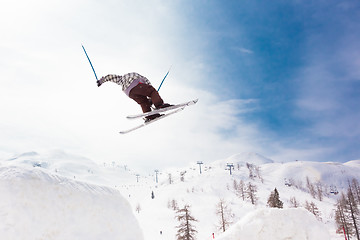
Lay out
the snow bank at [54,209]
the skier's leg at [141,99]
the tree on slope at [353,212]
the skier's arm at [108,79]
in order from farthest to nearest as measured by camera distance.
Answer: the tree on slope at [353,212], the skier's arm at [108,79], the skier's leg at [141,99], the snow bank at [54,209]

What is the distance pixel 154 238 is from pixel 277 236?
3585 cm

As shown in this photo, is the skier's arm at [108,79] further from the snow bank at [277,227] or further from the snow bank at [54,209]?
the snow bank at [277,227]

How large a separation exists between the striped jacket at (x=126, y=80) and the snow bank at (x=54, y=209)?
323 cm

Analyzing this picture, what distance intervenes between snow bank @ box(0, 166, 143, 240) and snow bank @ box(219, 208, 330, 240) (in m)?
4.04

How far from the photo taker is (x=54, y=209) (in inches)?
236

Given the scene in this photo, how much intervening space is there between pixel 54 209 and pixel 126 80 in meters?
4.13

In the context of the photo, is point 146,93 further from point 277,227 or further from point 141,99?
point 277,227

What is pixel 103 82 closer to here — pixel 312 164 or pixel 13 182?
pixel 13 182

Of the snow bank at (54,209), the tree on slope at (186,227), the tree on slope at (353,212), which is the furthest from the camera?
the tree on slope at (353,212)

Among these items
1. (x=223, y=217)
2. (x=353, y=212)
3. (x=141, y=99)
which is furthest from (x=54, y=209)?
(x=353, y=212)

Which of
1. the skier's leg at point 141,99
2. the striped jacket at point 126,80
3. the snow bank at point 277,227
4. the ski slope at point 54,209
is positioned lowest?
the snow bank at point 277,227

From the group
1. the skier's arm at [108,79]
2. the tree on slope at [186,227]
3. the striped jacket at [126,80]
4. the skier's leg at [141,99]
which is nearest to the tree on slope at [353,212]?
the tree on slope at [186,227]

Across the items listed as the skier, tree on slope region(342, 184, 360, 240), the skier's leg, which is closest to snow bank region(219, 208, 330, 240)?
the skier

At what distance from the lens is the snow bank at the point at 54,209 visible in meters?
5.53
